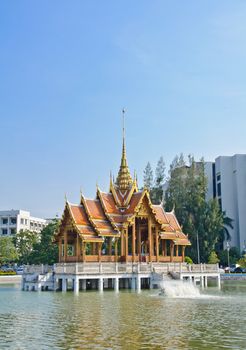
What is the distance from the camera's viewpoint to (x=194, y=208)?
59.1 metres

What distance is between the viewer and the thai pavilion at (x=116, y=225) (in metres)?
35.8

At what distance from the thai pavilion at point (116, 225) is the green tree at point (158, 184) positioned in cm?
2072

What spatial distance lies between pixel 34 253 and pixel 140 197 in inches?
1007

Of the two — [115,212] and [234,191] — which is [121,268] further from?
[234,191]

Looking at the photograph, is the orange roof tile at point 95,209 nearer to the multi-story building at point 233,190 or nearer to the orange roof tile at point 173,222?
the orange roof tile at point 173,222

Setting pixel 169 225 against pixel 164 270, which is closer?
pixel 164 270

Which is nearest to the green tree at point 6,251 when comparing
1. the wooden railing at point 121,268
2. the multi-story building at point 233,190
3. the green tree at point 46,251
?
the green tree at point 46,251

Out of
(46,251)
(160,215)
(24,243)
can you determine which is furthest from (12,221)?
(160,215)

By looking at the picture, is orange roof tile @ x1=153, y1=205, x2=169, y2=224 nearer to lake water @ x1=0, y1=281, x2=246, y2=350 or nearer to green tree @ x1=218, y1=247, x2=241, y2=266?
lake water @ x1=0, y1=281, x2=246, y2=350

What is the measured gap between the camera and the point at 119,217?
3806 centimetres

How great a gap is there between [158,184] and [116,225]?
93.8 ft

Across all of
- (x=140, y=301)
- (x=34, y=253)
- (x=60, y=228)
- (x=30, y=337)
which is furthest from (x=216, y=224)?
(x=30, y=337)

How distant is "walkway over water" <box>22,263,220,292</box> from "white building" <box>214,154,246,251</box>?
1258 inches

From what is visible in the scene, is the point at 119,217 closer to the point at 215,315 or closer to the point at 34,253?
the point at 215,315
